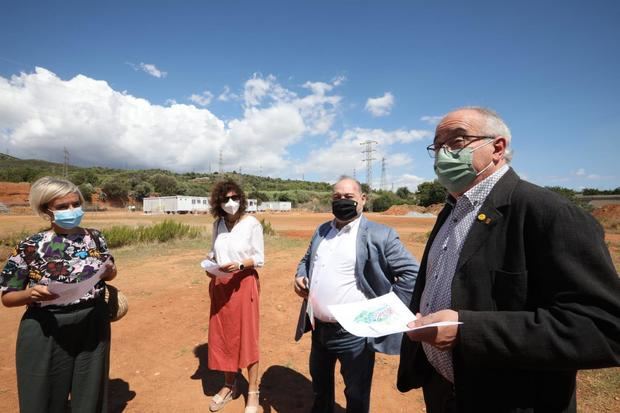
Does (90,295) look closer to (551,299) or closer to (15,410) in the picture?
(15,410)

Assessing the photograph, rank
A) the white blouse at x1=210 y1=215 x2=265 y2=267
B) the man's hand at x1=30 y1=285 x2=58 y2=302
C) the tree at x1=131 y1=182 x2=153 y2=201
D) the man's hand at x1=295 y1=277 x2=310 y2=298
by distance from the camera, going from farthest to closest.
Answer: the tree at x1=131 y1=182 x2=153 y2=201, the white blouse at x1=210 y1=215 x2=265 y2=267, the man's hand at x1=295 y1=277 x2=310 y2=298, the man's hand at x1=30 y1=285 x2=58 y2=302

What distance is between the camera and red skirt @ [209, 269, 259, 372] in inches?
127

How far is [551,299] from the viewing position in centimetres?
114

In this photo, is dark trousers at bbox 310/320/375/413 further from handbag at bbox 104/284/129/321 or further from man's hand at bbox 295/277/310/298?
handbag at bbox 104/284/129/321

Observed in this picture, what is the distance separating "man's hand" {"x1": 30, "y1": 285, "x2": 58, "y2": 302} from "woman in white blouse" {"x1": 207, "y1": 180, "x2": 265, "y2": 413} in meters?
1.33

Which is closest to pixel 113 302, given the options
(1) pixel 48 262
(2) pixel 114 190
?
(1) pixel 48 262

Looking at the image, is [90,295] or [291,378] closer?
[90,295]

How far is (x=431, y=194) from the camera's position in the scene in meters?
49.6

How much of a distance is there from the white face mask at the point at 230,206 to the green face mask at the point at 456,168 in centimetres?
217

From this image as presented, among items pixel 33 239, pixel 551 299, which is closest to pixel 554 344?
pixel 551 299

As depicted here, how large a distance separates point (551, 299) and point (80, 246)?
2.89 meters

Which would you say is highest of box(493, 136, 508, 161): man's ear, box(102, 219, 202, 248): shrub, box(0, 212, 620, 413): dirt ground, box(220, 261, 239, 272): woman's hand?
box(493, 136, 508, 161): man's ear

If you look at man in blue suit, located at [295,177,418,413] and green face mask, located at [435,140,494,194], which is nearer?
green face mask, located at [435,140,494,194]

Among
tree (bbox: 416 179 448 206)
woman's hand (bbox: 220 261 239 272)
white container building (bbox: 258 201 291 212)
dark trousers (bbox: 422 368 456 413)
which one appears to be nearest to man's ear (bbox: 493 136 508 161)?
dark trousers (bbox: 422 368 456 413)
